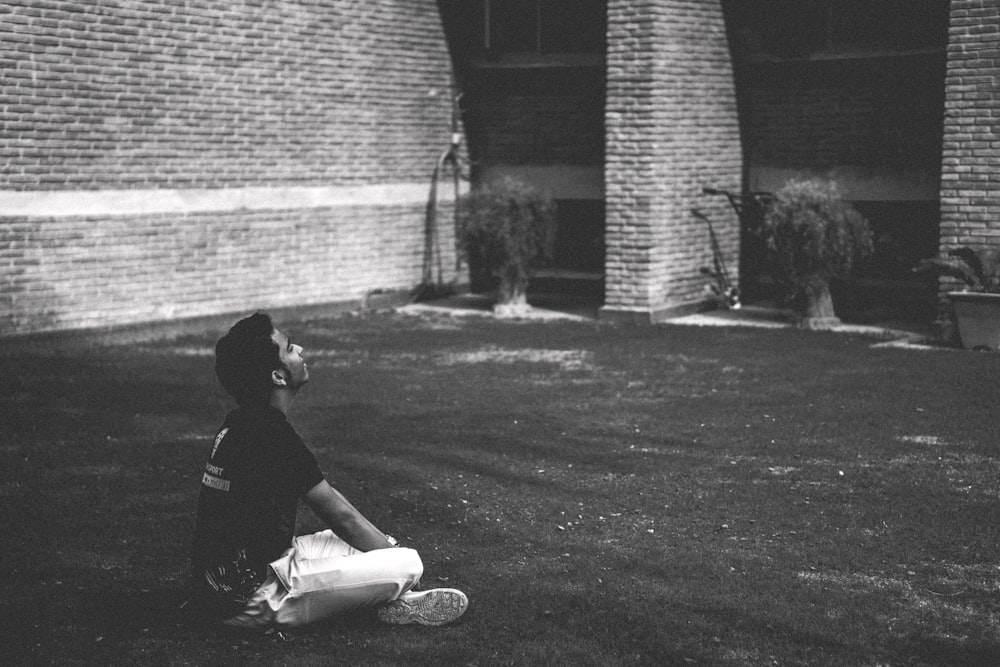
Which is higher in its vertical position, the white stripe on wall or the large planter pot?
the white stripe on wall

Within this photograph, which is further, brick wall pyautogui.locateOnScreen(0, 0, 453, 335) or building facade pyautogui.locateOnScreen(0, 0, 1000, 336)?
building facade pyautogui.locateOnScreen(0, 0, 1000, 336)

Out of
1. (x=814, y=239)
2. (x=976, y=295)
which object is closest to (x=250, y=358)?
(x=976, y=295)

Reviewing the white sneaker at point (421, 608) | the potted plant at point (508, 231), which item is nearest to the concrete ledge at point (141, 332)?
the potted plant at point (508, 231)

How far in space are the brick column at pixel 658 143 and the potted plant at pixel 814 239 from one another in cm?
126

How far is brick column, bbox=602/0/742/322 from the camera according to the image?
15195mm

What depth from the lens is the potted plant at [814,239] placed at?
46.8ft

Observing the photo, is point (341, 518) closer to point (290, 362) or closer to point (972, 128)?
point (290, 362)

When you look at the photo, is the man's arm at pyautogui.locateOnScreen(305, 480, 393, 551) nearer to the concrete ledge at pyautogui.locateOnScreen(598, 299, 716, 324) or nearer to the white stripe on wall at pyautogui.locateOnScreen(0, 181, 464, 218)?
the white stripe on wall at pyautogui.locateOnScreen(0, 181, 464, 218)

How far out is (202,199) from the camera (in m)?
15.0

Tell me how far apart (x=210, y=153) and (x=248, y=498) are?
10.3 metres

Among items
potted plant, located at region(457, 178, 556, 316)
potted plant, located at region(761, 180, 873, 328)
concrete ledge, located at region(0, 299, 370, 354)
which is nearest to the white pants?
concrete ledge, located at region(0, 299, 370, 354)

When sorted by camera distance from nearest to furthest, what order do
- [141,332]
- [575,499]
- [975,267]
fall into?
[575,499] < [975,267] < [141,332]

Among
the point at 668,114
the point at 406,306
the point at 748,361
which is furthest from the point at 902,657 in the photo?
the point at 406,306

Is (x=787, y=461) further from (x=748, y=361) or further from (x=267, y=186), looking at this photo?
(x=267, y=186)
